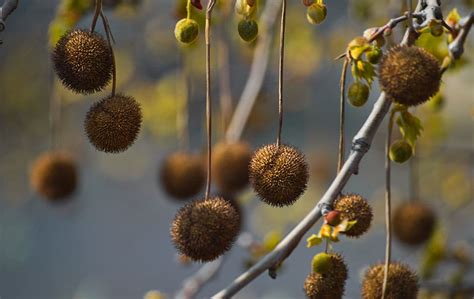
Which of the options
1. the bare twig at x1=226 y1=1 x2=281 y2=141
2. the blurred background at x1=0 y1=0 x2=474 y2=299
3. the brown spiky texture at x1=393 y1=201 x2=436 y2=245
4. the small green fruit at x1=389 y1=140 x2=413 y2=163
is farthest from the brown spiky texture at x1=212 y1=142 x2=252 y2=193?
the small green fruit at x1=389 y1=140 x2=413 y2=163

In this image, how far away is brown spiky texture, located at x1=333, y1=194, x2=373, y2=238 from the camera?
5.46ft

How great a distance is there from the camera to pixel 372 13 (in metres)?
3.19

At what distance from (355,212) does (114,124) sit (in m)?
0.43

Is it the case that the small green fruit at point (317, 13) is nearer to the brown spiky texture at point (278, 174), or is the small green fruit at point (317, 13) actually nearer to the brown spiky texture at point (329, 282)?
the brown spiky texture at point (278, 174)

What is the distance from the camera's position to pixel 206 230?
1571 mm

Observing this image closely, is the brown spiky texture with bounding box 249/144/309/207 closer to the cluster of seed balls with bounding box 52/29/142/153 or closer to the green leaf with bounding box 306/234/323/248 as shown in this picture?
the green leaf with bounding box 306/234/323/248

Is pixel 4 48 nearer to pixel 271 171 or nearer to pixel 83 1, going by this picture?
pixel 83 1

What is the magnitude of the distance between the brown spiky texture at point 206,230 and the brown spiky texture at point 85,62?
270 mm

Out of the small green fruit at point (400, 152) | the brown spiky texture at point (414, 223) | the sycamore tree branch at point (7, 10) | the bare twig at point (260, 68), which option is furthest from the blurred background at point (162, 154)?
the sycamore tree branch at point (7, 10)

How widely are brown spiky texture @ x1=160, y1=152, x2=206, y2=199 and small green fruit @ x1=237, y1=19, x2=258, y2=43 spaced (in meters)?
1.01

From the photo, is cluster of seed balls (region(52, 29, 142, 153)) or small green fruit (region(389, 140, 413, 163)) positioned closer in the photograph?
cluster of seed balls (region(52, 29, 142, 153))

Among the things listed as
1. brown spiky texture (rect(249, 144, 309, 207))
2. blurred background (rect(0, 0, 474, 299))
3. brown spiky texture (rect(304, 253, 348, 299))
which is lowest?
blurred background (rect(0, 0, 474, 299))

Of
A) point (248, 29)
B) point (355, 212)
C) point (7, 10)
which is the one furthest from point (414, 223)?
point (7, 10)

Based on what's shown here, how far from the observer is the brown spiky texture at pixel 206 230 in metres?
1.57
